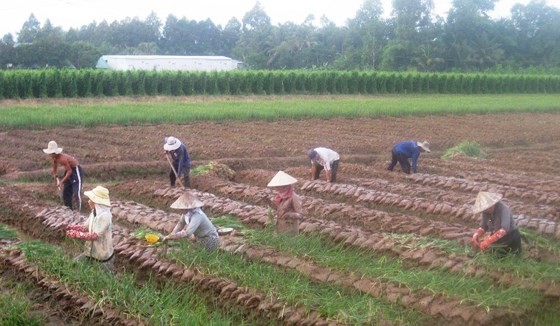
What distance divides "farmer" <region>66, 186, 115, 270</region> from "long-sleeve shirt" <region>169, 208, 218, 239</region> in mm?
662

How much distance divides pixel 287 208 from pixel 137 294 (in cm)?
280

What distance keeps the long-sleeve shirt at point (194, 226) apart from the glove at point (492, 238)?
2838 millimetres

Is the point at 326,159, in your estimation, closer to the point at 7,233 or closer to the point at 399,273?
the point at 7,233

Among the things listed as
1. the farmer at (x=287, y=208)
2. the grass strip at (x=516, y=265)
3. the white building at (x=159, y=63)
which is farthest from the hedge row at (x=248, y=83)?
the grass strip at (x=516, y=265)

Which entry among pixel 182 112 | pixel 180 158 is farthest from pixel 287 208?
pixel 182 112

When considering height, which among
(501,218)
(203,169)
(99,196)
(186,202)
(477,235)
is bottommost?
(203,169)

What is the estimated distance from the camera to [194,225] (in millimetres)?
7430

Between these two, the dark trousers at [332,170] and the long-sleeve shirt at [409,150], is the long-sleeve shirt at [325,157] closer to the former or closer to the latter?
the dark trousers at [332,170]

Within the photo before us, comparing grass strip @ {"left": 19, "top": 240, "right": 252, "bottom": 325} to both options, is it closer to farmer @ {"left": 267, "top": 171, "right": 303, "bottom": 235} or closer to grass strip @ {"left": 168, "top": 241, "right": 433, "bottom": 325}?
grass strip @ {"left": 168, "top": 241, "right": 433, "bottom": 325}

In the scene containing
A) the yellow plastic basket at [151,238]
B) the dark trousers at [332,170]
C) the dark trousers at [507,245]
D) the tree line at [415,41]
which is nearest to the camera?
the dark trousers at [507,245]

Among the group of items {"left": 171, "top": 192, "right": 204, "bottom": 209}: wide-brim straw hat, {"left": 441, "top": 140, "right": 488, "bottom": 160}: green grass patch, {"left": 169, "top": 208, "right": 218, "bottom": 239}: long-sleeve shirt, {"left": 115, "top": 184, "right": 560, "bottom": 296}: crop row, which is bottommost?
{"left": 441, "top": 140, "right": 488, "bottom": 160}: green grass patch

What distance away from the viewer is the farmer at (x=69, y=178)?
10.9m

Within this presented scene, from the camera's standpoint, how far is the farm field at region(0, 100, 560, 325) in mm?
6133

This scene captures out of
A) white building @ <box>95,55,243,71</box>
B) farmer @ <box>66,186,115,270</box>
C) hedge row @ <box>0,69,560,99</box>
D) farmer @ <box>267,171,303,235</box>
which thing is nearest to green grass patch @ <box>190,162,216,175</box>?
farmer @ <box>267,171,303,235</box>
